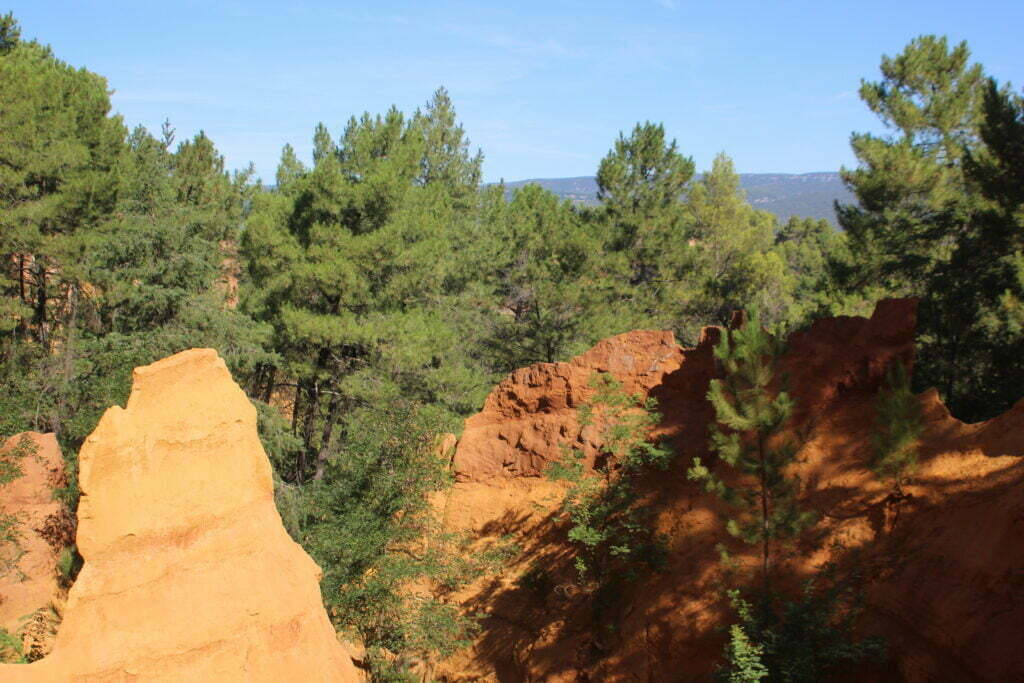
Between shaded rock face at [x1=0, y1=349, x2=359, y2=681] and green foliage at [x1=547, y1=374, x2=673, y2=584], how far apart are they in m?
5.72

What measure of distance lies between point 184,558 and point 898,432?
10.5 metres

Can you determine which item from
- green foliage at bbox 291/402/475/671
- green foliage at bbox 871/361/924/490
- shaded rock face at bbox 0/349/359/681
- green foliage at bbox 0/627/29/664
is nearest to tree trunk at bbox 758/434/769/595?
green foliage at bbox 871/361/924/490

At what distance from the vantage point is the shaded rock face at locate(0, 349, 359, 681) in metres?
9.51

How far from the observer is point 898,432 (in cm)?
1147

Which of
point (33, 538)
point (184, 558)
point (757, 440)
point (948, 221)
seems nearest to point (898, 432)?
point (757, 440)

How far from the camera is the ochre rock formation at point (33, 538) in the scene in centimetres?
1468

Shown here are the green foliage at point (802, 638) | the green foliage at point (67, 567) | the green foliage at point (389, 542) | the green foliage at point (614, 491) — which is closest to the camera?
the green foliage at point (802, 638)

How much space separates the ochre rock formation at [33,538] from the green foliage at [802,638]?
12.3 meters

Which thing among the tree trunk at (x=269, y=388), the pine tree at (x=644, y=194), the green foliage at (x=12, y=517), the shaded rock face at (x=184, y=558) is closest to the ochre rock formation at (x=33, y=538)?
the green foliage at (x=12, y=517)

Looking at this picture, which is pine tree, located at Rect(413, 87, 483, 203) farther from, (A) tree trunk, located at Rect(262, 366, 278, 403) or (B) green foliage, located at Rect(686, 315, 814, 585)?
(B) green foliage, located at Rect(686, 315, 814, 585)

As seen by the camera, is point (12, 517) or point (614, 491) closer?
point (614, 491)

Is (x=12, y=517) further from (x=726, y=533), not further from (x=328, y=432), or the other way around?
(x=726, y=533)

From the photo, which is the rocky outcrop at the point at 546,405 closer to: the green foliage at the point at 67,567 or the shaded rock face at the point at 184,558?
the shaded rock face at the point at 184,558

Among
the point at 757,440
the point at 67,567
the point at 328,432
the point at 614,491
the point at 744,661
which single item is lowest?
the point at 67,567
